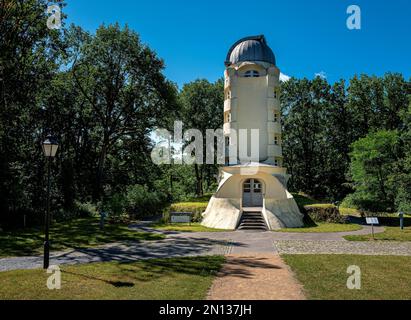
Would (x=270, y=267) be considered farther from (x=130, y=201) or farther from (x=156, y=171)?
(x=156, y=171)

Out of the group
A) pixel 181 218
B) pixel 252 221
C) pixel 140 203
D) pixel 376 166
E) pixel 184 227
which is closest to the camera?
pixel 252 221

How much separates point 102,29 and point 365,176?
104 feet

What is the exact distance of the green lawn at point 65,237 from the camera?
16062mm

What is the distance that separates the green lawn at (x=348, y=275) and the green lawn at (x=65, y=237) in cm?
963

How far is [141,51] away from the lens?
36094 mm

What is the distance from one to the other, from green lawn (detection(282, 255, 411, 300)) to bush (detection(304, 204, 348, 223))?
12744 mm

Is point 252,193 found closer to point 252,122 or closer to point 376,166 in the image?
point 252,122

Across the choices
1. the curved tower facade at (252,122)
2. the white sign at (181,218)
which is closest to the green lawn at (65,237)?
the white sign at (181,218)

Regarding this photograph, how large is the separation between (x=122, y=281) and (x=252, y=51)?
24.0m

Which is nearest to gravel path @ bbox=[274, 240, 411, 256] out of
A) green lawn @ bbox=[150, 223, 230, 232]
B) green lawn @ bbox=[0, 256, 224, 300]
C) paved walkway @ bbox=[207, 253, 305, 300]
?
paved walkway @ bbox=[207, 253, 305, 300]

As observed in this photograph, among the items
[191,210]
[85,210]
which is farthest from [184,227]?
[85,210]

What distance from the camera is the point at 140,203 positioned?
100 feet

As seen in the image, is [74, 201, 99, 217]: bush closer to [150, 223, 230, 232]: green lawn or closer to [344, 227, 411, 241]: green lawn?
[150, 223, 230, 232]: green lawn

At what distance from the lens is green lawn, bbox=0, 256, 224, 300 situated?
8922mm
